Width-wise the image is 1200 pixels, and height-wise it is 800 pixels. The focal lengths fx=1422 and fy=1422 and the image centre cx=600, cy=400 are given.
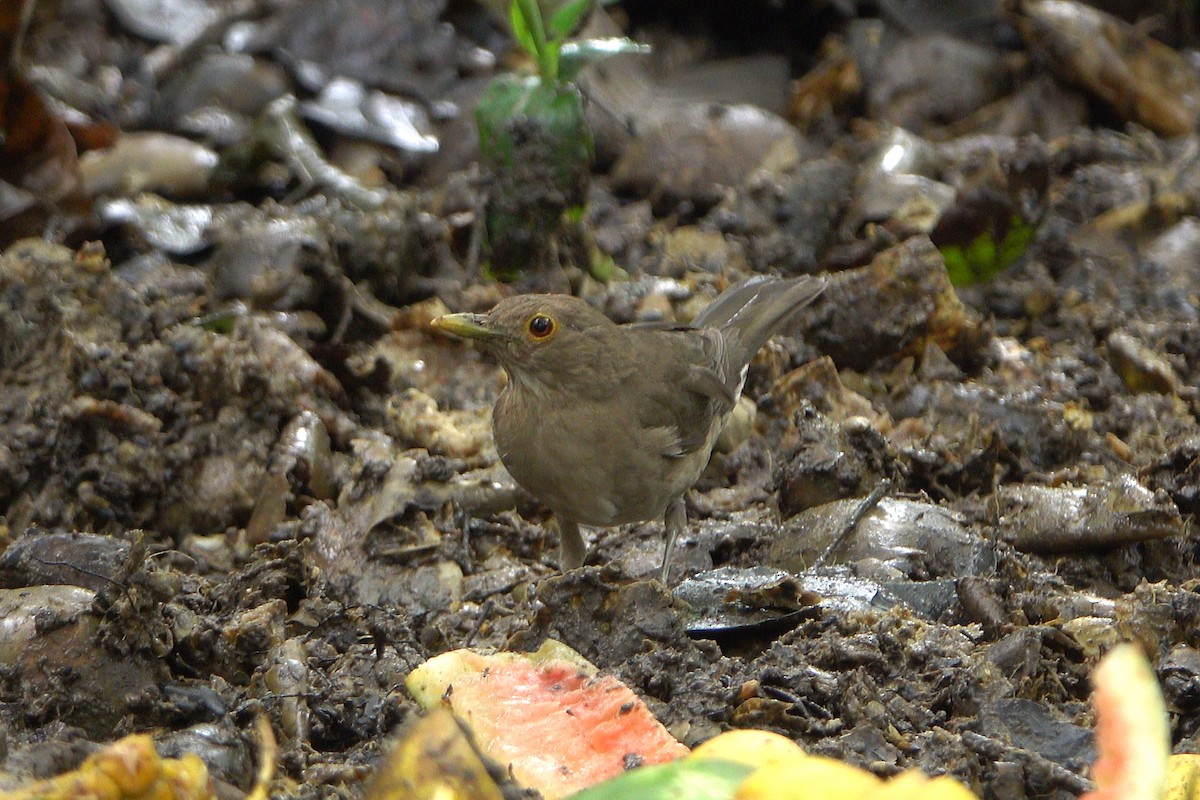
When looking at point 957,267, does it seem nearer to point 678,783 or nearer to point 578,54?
point 578,54

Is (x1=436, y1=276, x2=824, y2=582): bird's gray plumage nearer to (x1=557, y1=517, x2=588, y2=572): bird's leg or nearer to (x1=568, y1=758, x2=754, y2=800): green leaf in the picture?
(x1=557, y1=517, x2=588, y2=572): bird's leg

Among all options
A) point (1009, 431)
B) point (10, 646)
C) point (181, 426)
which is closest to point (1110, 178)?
point (1009, 431)

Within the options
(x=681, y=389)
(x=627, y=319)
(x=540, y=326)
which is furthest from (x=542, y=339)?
(x=627, y=319)

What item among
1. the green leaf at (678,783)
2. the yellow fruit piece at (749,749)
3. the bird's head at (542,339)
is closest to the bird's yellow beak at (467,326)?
the bird's head at (542,339)

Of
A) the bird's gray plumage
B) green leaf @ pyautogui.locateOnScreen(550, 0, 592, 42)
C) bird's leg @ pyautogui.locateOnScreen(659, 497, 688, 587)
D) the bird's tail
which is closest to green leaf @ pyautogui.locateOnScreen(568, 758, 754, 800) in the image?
the bird's gray plumage

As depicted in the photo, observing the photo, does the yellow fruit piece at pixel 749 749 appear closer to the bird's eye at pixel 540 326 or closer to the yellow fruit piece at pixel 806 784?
the yellow fruit piece at pixel 806 784

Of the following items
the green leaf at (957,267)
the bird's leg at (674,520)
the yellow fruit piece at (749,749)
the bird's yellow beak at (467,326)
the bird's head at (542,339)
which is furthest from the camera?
the green leaf at (957,267)
